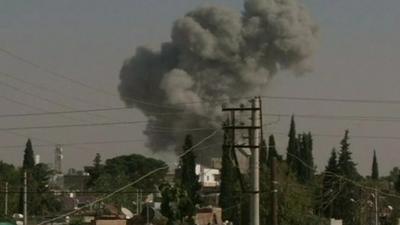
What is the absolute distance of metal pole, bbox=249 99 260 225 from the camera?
900 inches

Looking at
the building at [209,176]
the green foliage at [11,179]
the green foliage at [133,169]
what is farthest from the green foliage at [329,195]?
the building at [209,176]

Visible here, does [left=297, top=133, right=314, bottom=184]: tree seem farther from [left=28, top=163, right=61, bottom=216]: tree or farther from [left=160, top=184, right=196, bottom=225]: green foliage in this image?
[left=160, top=184, right=196, bottom=225]: green foliage

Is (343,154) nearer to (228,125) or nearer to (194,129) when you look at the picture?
(194,129)

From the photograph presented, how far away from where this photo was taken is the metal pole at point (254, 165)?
75.0ft

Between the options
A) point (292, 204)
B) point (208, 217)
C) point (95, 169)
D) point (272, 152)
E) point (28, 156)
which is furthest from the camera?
point (95, 169)

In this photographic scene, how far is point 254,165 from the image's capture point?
23188mm

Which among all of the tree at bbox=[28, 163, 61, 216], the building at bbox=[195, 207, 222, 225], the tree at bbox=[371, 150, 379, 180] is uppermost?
the tree at bbox=[371, 150, 379, 180]

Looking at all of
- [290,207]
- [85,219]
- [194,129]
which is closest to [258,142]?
[290,207]

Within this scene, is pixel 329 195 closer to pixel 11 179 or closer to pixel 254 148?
pixel 11 179

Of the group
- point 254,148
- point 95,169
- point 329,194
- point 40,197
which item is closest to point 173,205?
point 254,148

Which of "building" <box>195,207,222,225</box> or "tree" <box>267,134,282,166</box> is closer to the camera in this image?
"tree" <box>267,134,282,166</box>

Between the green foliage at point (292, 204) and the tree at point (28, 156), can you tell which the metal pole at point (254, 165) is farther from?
the tree at point (28, 156)

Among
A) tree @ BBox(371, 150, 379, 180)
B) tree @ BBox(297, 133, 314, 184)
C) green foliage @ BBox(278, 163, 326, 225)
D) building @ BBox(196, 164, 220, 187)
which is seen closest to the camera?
green foliage @ BBox(278, 163, 326, 225)

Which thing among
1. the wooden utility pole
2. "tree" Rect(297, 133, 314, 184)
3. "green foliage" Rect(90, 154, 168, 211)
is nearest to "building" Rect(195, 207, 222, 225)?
"tree" Rect(297, 133, 314, 184)
